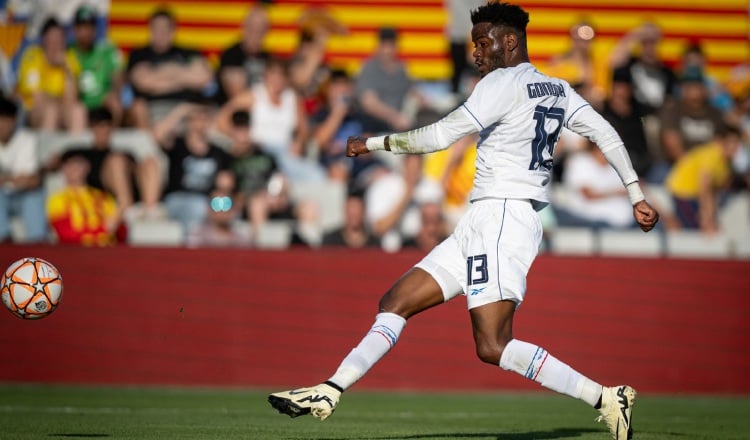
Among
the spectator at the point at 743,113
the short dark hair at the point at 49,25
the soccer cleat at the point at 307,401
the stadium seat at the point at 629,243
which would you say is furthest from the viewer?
the spectator at the point at 743,113

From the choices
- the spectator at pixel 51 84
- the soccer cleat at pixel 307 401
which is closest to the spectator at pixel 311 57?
the spectator at pixel 51 84

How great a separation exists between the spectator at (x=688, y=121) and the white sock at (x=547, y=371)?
9157 mm

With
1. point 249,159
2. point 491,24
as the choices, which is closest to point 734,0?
point 249,159

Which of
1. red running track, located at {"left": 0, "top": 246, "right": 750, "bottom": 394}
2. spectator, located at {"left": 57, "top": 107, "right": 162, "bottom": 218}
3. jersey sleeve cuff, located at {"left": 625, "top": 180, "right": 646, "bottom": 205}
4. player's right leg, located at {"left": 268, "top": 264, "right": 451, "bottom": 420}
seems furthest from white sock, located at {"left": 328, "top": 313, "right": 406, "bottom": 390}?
spectator, located at {"left": 57, "top": 107, "right": 162, "bottom": 218}

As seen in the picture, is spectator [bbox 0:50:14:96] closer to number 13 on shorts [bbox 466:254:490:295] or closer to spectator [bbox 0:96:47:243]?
spectator [bbox 0:96:47:243]

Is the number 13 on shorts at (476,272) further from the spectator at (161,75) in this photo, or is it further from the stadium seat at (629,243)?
the spectator at (161,75)

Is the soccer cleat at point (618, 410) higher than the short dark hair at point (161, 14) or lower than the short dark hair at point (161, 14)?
lower

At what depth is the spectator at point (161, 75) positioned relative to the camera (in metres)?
14.9

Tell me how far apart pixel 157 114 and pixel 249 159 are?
1507mm

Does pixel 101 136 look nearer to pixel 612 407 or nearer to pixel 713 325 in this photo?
pixel 713 325

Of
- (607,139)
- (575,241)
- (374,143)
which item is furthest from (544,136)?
(575,241)

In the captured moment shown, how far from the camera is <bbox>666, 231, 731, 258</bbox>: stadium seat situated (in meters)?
14.8

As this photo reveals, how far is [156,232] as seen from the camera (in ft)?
46.3

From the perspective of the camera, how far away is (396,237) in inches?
567
